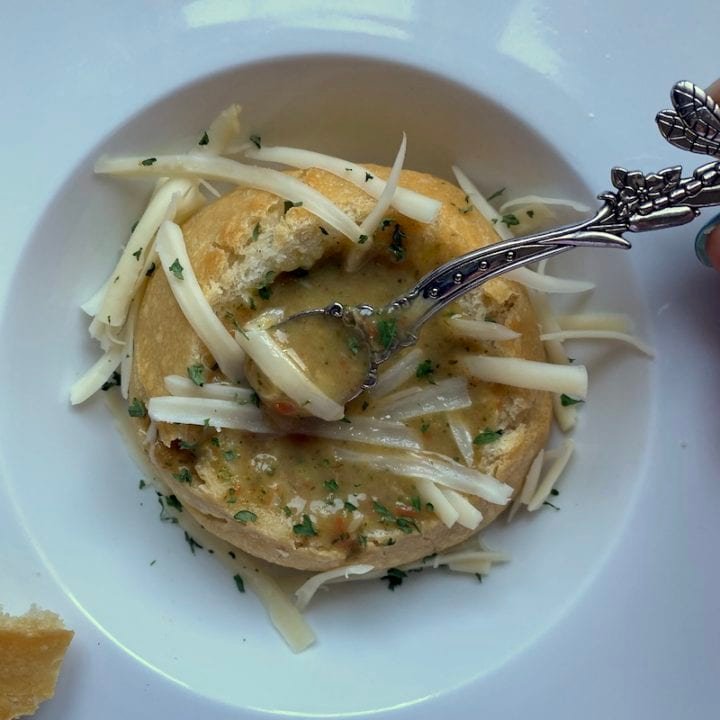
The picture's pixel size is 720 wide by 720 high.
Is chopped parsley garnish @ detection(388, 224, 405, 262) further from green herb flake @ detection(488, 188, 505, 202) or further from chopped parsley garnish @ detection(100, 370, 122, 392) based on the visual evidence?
chopped parsley garnish @ detection(100, 370, 122, 392)

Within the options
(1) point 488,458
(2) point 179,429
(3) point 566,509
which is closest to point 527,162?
(1) point 488,458

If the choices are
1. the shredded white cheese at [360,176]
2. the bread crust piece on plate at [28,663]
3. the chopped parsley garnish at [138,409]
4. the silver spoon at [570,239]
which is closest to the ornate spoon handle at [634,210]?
the silver spoon at [570,239]

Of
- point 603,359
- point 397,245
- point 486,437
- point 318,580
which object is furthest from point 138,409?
point 603,359

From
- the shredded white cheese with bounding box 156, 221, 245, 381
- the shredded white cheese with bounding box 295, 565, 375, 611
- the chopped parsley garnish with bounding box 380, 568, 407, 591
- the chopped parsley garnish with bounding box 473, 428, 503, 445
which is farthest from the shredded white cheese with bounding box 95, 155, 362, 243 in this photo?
the chopped parsley garnish with bounding box 380, 568, 407, 591

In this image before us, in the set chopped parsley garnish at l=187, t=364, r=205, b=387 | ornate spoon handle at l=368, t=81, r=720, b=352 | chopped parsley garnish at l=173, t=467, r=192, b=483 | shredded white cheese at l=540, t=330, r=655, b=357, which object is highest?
ornate spoon handle at l=368, t=81, r=720, b=352

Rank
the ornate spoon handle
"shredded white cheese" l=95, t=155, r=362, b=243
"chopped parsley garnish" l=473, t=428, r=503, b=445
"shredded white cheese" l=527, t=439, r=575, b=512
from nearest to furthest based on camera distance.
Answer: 1. the ornate spoon handle
2. "shredded white cheese" l=95, t=155, r=362, b=243
3. "chopped parsley garnish" l=473, t=428, r=503, b=445
4. "shredded white cheese" l=527, t=439, r=575, b=512

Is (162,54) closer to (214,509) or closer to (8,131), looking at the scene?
(8,131)

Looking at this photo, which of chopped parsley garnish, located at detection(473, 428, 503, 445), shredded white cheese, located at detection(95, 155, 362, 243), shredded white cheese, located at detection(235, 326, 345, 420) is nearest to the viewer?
shredded white cheese, located at detection(235, 326, 345, 420)

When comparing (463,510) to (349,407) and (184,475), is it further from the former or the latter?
(184,475)
